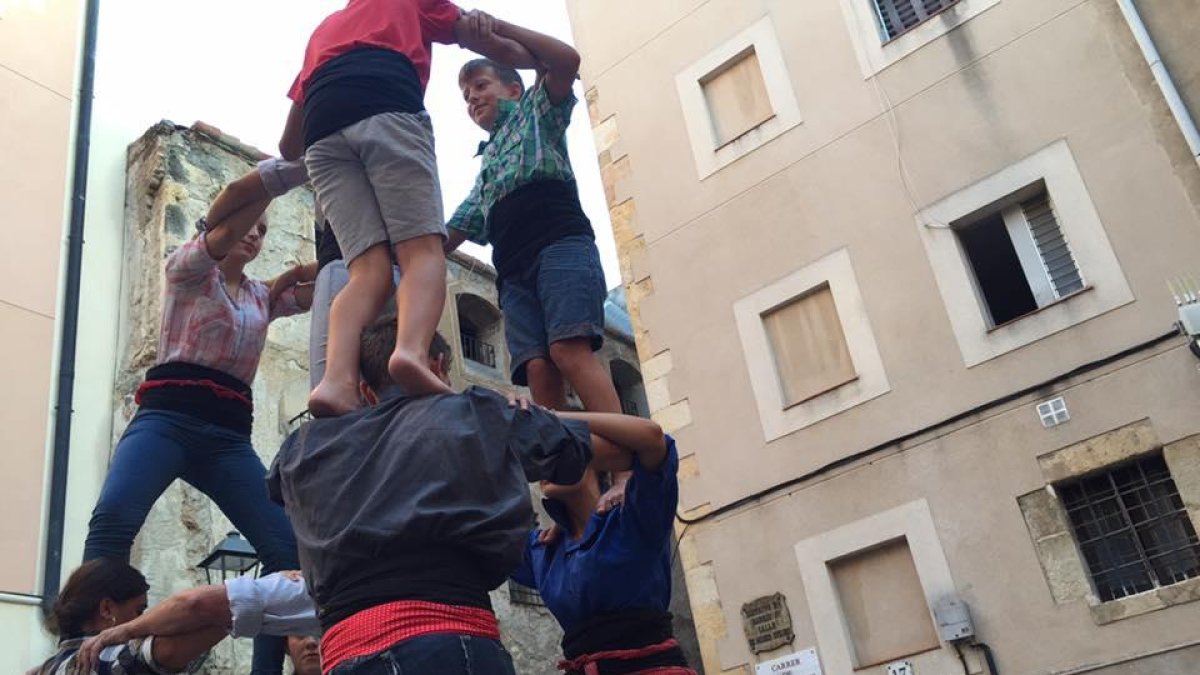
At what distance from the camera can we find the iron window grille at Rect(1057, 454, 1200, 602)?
7605mm

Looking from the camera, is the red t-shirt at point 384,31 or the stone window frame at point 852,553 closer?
the red t-shirt at point 384,31

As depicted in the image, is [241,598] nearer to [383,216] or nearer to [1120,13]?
[383,216]

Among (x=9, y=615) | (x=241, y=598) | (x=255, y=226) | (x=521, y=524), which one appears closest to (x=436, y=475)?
(x=521, y=524)

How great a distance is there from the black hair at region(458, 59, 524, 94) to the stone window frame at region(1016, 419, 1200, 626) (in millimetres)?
5750

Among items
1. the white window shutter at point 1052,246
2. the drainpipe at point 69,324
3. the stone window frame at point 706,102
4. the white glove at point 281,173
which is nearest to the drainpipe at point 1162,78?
the white window shutter at point 1052,246

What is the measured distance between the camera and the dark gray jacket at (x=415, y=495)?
7.13 ft

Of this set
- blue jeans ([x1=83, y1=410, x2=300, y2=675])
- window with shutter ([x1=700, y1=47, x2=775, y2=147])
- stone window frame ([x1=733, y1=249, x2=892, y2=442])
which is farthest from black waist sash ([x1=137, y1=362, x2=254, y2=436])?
window with shutter ([x1=700, y1=47, x2=775, y2=147])

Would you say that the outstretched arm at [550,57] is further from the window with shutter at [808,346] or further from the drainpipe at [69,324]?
the window with shutter at [808,346]

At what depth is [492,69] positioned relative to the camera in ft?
14.6

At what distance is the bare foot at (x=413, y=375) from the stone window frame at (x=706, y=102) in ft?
28.1

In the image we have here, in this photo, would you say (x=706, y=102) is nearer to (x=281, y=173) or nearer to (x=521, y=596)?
(x=521, y=596)

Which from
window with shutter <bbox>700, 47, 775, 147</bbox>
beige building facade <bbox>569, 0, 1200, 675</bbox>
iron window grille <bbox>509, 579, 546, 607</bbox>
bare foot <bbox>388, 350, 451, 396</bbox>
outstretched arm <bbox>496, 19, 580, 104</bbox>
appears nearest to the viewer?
bare foot <bbox>388, 350, 451, 396</bbox>

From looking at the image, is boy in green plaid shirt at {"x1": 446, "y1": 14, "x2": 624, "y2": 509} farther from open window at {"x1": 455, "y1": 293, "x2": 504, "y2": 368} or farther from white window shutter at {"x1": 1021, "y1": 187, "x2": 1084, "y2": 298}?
open window at {"x1": 455, "y1": 293, "x2": 504, "y2": 368}

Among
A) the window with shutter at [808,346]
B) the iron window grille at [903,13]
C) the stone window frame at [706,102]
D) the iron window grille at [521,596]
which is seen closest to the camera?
the window with shutter at [808,346]
